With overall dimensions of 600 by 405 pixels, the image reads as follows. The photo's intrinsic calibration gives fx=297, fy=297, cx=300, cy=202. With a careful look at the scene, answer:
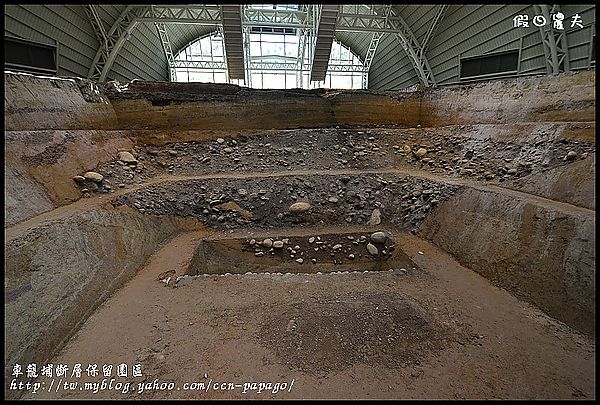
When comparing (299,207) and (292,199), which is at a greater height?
(292,199)

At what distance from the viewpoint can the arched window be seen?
2100cm

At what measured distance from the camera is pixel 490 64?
13.6 metres

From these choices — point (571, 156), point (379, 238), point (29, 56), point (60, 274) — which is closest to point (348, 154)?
point (379, 238)

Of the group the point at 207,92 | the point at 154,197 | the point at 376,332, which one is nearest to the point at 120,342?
the point at 376,332

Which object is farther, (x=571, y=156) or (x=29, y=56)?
(x=29, y=56)

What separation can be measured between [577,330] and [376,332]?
1.74 meters

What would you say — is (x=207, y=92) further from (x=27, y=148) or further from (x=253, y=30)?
(x=253, y=30)

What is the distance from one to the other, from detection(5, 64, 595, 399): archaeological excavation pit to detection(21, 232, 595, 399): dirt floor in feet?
0.06

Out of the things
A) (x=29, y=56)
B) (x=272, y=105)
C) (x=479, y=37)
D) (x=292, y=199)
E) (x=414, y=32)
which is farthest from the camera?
(x=414, y=32)

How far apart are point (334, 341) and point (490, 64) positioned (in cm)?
1575

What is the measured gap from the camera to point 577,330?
2598 millimetres

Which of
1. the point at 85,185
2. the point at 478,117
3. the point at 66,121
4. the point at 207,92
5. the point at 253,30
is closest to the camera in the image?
the point at 85,185

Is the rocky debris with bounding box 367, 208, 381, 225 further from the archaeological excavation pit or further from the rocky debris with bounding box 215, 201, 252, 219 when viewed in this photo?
the rocky debris with bounding box 215, 201, 252, 219

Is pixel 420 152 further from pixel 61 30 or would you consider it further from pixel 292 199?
pixel 61 30
